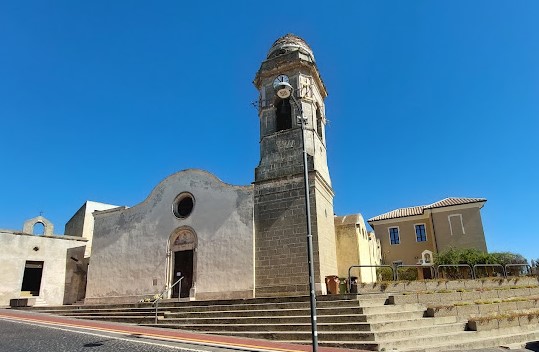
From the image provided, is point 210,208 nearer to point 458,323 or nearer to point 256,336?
point 256,336

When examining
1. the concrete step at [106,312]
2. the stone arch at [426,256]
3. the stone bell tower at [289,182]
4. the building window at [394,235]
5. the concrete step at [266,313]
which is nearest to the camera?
the concrete step at [266,313]

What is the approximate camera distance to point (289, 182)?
55.2ft

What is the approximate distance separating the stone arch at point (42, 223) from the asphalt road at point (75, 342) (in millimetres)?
17398

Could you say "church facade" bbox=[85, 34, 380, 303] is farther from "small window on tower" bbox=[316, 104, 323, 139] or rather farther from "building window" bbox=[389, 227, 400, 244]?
"building window" bbox=[389, 227, 400, 244]

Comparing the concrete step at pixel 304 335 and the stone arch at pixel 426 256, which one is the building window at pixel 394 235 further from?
the concrete step at pixel 304 335

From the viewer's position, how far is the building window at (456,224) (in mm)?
29016

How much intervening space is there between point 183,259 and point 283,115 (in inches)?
361

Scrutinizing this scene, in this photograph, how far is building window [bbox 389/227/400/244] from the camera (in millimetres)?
32075

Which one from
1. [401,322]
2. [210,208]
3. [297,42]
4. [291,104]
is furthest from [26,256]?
[401,322]

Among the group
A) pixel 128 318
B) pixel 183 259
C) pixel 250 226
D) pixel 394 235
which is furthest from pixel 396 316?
pixel 394 235

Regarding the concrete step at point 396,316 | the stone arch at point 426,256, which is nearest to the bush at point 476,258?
the stone arch at point 426,256

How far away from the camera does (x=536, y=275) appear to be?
1658 centimetres

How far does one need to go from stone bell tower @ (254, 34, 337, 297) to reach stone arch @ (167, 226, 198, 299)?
3.91 m

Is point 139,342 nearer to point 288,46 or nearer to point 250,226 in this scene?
point 250,226
